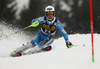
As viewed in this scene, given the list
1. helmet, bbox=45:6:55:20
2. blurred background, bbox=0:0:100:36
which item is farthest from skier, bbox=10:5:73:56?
blurred background, bbox=0:0:100:36

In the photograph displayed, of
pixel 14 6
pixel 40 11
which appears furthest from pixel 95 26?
pixel 14 6

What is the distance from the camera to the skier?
4.54 metres

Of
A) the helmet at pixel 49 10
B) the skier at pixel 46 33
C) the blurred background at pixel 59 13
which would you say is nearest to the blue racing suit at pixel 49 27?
the skier at pixel 46 33

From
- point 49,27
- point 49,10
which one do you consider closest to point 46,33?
point 49,27

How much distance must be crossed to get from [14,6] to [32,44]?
15.0 feet

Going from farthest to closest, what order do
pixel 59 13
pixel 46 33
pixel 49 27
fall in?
pixel 59 13 → pixel 46 33 → pixel 49 27

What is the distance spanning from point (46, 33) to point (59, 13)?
4610 mm

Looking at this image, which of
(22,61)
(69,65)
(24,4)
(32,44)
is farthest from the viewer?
(24,4)

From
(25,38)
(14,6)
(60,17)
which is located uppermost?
(14,6)

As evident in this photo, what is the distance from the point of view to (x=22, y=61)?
2887 millimetres

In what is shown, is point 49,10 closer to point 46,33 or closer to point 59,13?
point 46,33

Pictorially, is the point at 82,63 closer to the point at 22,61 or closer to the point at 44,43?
the point at 22,61

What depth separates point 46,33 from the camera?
15.7 ft

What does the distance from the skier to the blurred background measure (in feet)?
13.3
